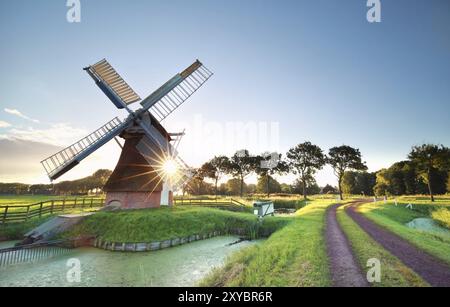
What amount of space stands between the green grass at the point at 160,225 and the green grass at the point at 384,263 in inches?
305

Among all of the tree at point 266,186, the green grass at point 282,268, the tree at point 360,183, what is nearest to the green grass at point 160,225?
the green grass at point 282,268

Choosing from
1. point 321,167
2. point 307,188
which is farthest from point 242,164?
point 307,188

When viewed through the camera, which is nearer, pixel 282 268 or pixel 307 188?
pixel 282 268

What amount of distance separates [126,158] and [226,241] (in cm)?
1086

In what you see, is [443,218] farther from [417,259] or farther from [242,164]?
[242,164]

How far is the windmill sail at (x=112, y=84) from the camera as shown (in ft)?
62.6

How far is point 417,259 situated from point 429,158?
3447cm

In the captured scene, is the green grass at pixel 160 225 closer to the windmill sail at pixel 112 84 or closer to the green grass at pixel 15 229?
the green grass at pixel 15 229

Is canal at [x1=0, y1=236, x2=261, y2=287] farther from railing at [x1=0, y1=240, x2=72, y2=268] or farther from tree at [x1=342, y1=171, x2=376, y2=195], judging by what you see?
tree at [x1=342, y1=171, x2=376, y2=195]

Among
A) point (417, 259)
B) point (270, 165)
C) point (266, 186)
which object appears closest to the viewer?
point (417, 259)

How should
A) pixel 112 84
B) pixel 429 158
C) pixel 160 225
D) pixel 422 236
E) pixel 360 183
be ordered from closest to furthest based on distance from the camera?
pixel 422 236 → pixel 160 225 → pixel 112 84 → pixel 429 158 → pixel 360 183

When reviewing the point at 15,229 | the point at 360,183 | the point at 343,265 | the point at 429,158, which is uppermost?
the point at 429,158

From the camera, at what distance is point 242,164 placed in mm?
61688
